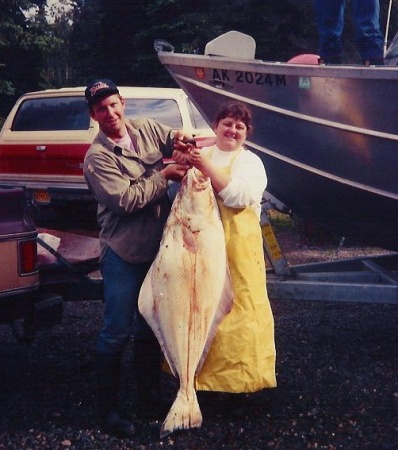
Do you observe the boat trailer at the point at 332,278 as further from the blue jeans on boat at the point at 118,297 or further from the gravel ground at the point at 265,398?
the blue jeans on boat at the point at 118,297

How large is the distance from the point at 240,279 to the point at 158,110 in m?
6.25

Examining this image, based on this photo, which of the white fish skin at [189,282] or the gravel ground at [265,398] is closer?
the white fish skin at [189,282]

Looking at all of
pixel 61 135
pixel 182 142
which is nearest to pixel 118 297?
pixel 182 142

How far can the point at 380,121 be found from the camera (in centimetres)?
471

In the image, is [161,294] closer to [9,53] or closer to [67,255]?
[67,255]

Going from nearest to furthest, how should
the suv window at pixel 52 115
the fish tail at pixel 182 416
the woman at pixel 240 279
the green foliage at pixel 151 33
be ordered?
the fish tail at pixel 182 416, the woman at pixel 240 279, the suv window at pixel 52 115, the green foliage at pixel 151 33

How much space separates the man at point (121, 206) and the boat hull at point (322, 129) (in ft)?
4.78

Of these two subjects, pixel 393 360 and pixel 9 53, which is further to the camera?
pixel 9 53

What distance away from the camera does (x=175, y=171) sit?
11.3ft

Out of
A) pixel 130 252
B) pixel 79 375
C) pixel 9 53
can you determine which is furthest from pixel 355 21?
pixel 9 53

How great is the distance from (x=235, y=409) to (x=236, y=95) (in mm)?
2287

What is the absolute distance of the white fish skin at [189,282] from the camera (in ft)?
11.0

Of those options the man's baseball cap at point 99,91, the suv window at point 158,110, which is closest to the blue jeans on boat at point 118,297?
the man's baseball cap at point 99,91

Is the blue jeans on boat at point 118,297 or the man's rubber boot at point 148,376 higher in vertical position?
the blue jeans on boat at point 118,297
